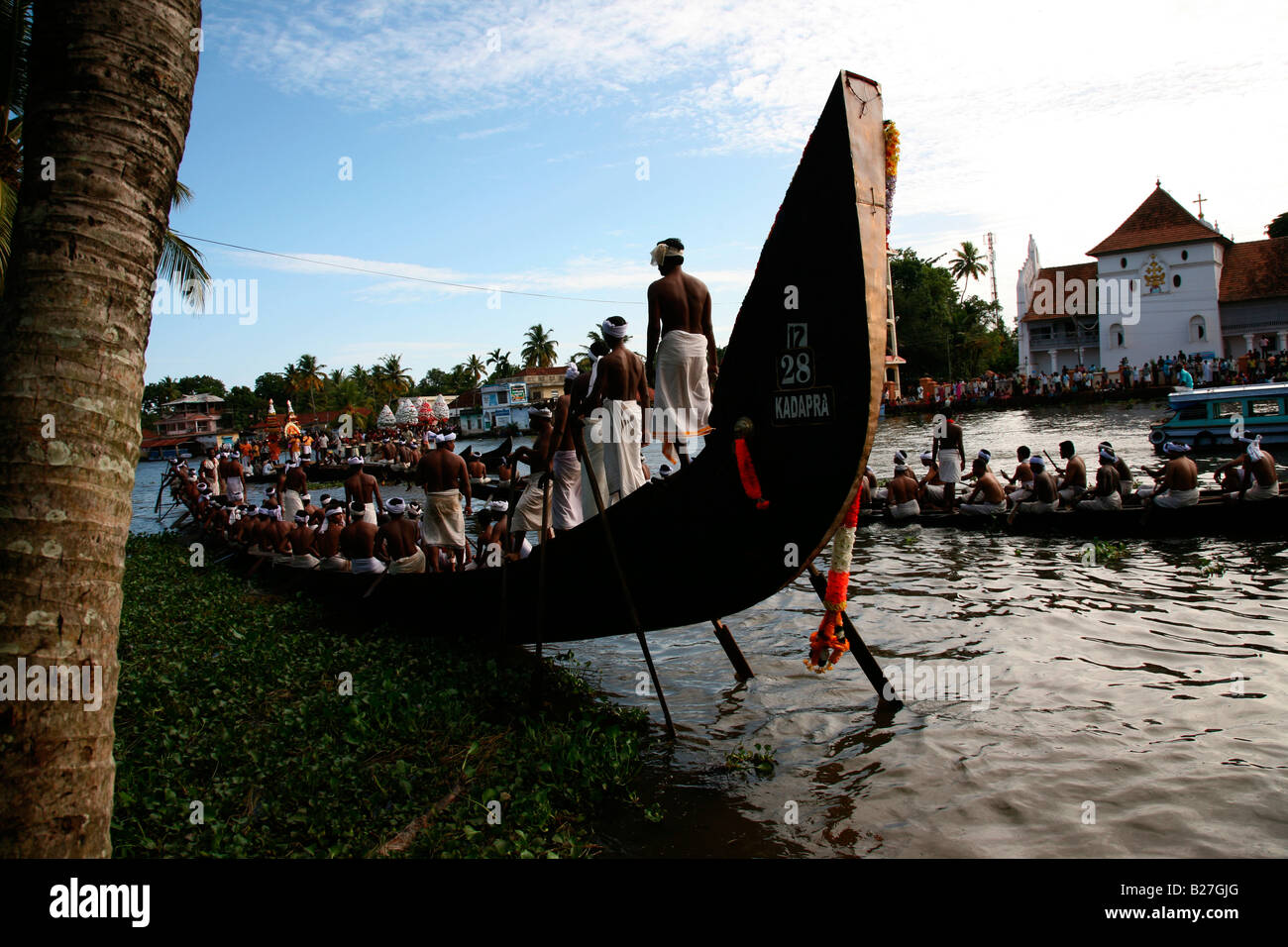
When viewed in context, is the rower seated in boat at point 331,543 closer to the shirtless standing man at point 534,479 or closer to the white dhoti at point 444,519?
the white dhoti at point 444,519

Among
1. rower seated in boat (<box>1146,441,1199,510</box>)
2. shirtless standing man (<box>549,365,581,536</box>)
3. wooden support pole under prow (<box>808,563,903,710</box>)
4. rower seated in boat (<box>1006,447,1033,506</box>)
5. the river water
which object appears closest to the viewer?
the river water

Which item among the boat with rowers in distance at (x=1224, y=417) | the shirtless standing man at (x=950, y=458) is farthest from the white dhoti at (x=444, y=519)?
the boat with rowers in distance at (x=1224, y=417)

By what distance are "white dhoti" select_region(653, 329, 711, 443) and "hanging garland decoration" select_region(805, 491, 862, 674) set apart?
5.43 feet

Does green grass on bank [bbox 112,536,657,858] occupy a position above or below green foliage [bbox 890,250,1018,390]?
below

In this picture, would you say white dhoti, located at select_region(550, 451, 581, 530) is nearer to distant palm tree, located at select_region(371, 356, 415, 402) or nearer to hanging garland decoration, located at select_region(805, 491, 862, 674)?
hanging garland decoration, located at select_region(805, 491, 862, 674)

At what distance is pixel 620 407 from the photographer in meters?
7.45

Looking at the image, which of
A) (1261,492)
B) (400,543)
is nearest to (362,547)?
(400,543)

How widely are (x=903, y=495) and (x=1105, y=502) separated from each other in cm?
384

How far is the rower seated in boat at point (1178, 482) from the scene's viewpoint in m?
12.7

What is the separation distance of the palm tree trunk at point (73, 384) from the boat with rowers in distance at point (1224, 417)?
2719 centimetres

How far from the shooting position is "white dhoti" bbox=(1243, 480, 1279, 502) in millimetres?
12320

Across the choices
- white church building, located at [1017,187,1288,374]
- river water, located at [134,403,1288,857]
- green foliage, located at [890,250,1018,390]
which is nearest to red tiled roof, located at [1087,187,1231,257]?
white church building, located at [1017,187,1288,374]

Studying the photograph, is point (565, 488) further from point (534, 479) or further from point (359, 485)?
point (359, 485)
